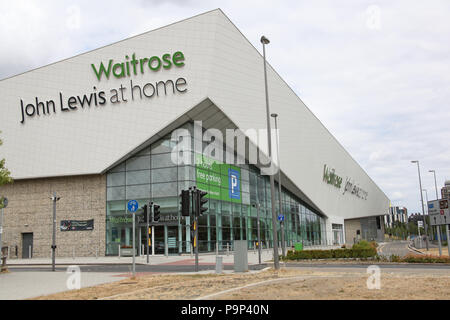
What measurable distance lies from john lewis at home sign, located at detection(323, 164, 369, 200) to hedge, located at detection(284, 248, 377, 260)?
3483 centimetres

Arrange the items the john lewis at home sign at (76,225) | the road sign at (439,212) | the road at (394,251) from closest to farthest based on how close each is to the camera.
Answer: the road sign at (439,212)
the road at (394,251)
the john lewis at home sign at (76,225)

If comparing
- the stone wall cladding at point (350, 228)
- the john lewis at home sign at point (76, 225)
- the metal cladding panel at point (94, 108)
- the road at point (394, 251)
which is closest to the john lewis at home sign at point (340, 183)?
the stone wall cladding at point (350, 228)

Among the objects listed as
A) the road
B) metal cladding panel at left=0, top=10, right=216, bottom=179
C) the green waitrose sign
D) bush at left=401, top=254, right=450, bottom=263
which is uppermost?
metal cladding panel at left=0, top=10, right=216, bottom=179

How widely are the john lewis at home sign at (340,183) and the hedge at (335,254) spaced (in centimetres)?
3483

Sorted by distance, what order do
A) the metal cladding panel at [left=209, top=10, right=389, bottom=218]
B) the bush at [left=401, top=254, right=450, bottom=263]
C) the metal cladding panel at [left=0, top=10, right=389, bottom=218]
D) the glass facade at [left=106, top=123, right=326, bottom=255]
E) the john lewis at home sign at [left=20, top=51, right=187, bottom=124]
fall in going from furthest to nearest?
the metal cladding panel at [left=209, top=10, right=389, bottom=218]
the glass facade at [left=106, top=123, right=326, bottom=255]
the john lewis at home sign at [left=20, top=51, right=187, bottom=124]
the metal cladding panel at [left=0, top=10, right=389, bottom=218]
the bush at [left=401, top=254, right=450, bottom=263]

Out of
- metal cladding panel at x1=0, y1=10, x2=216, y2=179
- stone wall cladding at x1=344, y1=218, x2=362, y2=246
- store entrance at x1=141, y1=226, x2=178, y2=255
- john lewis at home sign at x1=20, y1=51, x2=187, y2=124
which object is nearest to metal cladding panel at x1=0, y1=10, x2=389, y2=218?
metal cladding panel at x1=0, y1=10, x2=216, y2=179

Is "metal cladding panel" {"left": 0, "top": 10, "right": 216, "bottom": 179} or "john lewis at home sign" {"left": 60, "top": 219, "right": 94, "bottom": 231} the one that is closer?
"metal cladding panel" {"left": 0, "top": 10, "right": 216, "bottom": 179}

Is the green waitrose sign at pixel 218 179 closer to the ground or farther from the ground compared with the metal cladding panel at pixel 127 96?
closer to the ground

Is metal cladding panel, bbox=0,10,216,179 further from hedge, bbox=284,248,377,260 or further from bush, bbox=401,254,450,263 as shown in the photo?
bush, bbox=401,254,450,263

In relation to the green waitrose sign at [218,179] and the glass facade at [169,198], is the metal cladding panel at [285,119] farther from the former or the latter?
the glass facade at [169,198]

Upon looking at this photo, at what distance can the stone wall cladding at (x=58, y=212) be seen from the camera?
37.0m

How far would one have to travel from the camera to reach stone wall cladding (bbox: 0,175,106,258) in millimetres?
37000
